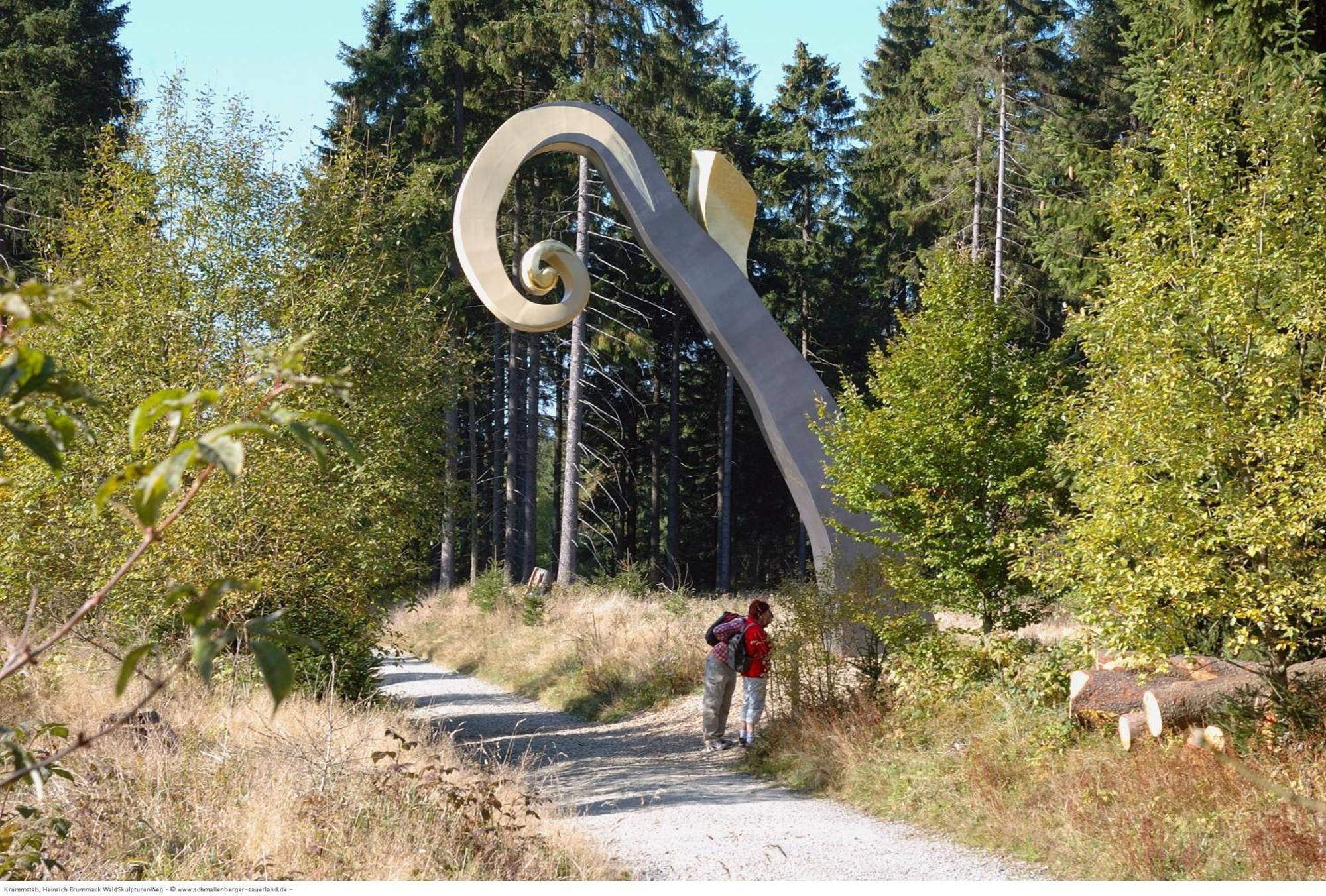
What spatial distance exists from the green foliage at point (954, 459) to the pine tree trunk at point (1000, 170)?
1396 cm

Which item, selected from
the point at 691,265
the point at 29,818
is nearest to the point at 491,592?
the point at 691,265

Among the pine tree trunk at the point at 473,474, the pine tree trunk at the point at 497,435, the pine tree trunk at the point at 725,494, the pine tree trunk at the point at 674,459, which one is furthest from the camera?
the pine tree trunk at the point at 674,459

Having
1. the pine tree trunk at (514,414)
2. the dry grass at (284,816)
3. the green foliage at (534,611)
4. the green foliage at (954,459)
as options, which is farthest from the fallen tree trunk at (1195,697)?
the pine tree trunk at (514,414)

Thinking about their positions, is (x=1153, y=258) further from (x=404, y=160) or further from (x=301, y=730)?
(x=404, y=160)

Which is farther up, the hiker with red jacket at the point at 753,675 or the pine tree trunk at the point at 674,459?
the pine tree trunk at the point at 674,459

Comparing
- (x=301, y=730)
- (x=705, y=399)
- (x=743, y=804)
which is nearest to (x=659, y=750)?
(x=743, y=804)

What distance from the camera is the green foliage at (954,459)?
403 inches

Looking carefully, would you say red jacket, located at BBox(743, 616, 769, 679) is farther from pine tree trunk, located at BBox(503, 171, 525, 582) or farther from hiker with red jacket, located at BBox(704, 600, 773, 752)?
pine tree trunk, located at BBox(503, 171, 525, 582)

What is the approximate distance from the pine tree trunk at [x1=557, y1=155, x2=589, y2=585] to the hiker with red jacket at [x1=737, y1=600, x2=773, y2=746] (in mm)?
11787

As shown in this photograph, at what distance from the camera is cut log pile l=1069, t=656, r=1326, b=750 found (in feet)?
24.8

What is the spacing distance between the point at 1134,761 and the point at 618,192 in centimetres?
815

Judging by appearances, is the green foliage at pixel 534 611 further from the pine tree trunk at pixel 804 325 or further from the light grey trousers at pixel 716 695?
the pine tree trunk at pixel 804 325

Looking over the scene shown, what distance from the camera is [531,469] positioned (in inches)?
1112

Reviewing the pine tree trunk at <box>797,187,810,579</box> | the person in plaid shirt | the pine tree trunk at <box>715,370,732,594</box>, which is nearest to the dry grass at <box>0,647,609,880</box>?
the person in plaid shirt
